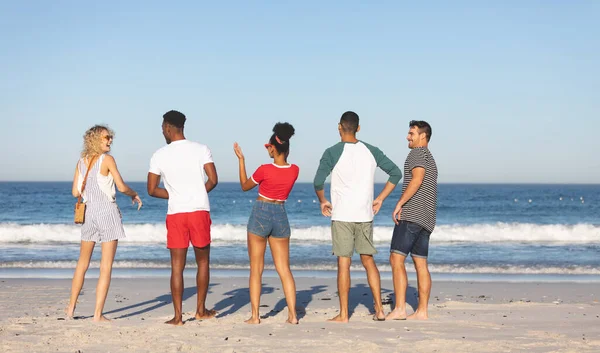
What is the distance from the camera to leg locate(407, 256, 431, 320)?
6.68 m

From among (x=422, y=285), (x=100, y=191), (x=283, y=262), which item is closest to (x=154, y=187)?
(x=100, y=191)

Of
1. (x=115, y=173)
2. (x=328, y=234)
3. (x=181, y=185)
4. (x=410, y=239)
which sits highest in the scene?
(x=115, y=173)

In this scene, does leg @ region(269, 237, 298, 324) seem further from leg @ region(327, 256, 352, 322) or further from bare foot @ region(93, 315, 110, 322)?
bare foot @ region(93, 315, 110, 322)

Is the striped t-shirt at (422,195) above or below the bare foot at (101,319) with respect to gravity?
above

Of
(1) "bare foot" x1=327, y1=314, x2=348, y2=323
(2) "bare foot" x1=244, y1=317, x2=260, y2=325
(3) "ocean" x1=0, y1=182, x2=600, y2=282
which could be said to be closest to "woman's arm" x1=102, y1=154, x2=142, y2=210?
(2) "bare foot" x1=244, y1=317, x2=260, y2=325

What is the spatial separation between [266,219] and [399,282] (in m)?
1.48

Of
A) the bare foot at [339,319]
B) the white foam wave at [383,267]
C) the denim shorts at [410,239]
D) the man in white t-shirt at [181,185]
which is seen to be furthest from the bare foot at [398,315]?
the white foam wave at [383,267]

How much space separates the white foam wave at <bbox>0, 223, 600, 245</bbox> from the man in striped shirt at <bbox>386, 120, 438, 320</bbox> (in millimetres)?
12853

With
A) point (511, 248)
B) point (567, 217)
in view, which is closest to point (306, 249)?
point (511, 248)

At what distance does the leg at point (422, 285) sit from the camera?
668cm

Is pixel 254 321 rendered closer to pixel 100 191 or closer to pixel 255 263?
pixel 255 263

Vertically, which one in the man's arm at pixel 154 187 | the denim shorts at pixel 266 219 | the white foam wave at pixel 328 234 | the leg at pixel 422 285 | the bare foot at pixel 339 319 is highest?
the man's arm at pixel 154 187

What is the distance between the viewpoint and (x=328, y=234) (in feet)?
69.4

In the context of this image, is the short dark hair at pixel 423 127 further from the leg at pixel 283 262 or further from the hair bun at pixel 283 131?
the leg at pixel 283 262
